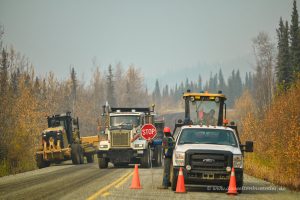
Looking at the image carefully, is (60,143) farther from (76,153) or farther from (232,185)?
(232,185)

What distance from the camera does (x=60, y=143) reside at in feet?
132

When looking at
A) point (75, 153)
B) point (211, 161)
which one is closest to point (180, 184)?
point (211, 161)

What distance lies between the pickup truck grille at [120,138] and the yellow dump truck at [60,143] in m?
6.59

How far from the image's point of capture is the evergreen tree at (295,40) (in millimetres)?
75419

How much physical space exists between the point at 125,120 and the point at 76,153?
7312mm

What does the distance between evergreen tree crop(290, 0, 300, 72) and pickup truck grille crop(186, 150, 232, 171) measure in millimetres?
56307

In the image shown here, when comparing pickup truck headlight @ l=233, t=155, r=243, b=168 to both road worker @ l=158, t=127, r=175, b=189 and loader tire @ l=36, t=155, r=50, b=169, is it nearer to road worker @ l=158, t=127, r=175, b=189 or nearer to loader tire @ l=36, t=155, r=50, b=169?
road worker @ l=158, t=127, r=175, b=189

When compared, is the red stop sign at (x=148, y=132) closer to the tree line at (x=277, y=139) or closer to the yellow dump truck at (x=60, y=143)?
the tree line at (x=277, y=139)

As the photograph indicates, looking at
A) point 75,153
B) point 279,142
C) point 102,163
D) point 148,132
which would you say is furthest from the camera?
point 75,153

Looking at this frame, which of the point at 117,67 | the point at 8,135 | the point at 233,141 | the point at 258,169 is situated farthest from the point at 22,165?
the point at 117,67

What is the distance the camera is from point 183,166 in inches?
715

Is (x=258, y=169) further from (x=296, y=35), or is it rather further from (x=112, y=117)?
(x=296, y=35)

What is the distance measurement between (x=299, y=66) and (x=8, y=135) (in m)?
47.0

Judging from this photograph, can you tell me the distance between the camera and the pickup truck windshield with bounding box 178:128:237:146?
19359 mm
